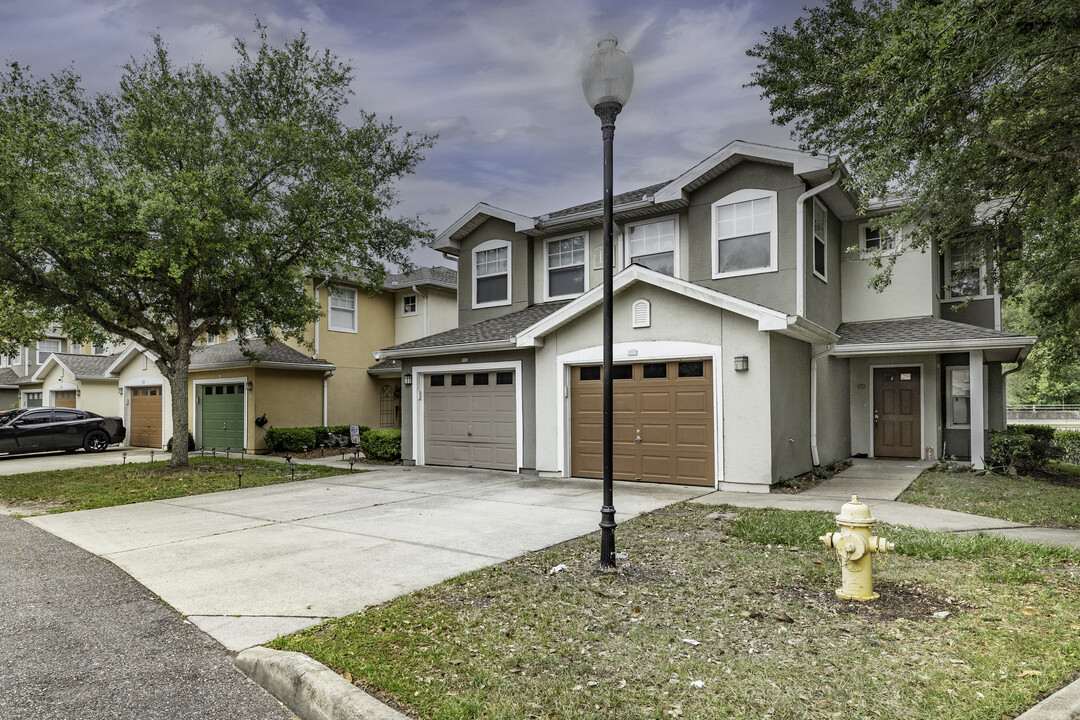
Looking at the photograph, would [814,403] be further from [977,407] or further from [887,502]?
[887,502]

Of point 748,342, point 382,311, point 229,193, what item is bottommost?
point 748,342

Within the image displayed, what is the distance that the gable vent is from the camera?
11242 millimetres

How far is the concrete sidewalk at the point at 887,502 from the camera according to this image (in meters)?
6.89

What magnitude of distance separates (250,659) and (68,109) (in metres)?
15.2

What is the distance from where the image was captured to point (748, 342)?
403 inches

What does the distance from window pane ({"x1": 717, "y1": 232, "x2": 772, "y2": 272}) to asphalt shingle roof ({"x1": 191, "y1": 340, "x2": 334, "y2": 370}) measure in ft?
42.1

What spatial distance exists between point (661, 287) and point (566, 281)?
4261mm

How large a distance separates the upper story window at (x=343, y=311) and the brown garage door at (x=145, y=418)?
7.02m

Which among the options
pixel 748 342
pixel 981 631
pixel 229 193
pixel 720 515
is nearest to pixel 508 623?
pixel 981 631

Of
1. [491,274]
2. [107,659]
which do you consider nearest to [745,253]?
[491,274]

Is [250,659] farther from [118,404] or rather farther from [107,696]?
[118,404]

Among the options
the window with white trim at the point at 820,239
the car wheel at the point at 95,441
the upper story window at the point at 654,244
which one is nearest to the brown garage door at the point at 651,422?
the upper story window at the point at 654,244

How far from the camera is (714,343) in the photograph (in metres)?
10.6

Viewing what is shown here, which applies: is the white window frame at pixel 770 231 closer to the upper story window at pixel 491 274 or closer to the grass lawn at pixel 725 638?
the upper story window at pixel 491 274
